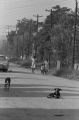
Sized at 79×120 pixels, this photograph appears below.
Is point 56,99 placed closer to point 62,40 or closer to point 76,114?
point 76,114

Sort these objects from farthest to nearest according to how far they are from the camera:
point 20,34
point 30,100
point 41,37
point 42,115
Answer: point 20,34 → point 41,37 → point 30,100 → point 42,115

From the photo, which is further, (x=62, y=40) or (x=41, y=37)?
(x=41, y=37)

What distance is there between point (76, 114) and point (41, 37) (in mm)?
65919

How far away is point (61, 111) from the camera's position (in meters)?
12.8

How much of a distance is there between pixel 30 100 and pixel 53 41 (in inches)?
1546

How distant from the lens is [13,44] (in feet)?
457

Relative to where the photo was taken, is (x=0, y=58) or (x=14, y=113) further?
(x=0, y=58)

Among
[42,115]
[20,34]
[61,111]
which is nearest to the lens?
[42,115]

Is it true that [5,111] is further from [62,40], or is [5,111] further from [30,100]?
[62,40]

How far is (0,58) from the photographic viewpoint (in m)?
41.3

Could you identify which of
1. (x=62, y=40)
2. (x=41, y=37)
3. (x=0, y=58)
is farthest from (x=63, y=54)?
(x=41, y=37)

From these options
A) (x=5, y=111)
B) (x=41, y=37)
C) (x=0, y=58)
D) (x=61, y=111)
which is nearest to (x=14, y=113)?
(x=5, y=111)

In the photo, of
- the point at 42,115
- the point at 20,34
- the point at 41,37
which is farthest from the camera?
the point at 20,34

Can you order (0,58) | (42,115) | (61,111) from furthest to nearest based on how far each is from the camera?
1. (0,58)
2. (61,111)
3. (42,115)
